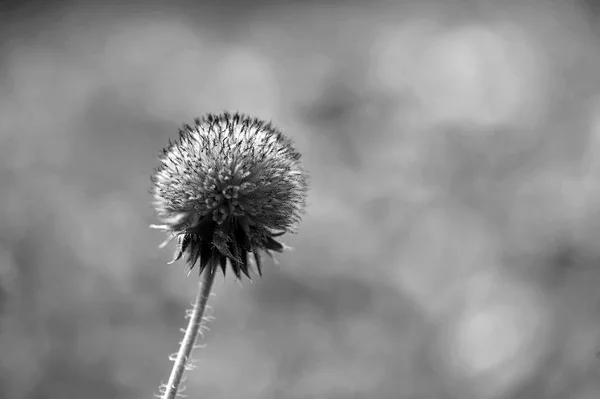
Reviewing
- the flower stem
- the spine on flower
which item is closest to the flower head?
the spine on flower

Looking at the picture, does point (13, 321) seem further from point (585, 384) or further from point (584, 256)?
point (584, 256)

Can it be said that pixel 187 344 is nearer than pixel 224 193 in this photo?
Yes

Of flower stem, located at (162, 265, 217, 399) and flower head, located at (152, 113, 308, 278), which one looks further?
flower head, located at (152, 113, 308, 278)

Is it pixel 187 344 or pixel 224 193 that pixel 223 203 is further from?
pixel 187 344

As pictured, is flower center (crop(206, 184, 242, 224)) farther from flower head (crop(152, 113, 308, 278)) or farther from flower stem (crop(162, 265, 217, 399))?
flower stem (crop(162, 265, 217, 399))

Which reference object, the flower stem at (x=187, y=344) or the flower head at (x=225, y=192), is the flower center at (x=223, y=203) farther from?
the flower stem at (x=187, y=344)

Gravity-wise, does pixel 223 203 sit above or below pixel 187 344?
above

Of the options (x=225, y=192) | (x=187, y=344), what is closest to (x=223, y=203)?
(x=225, y=192)
